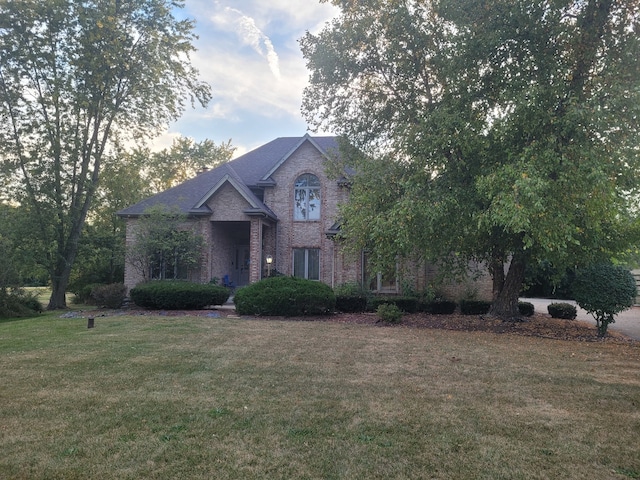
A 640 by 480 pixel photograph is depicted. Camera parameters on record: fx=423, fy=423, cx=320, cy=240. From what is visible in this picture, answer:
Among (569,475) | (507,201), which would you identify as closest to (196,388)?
(569,475)

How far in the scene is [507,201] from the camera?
845cm

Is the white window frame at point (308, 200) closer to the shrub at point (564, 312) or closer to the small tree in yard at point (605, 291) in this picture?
the shrub at point (564, 312)

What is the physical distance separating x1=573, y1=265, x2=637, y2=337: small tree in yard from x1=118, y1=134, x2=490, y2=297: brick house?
7155 millimetres

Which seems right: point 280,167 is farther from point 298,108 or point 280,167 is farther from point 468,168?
point 468,168

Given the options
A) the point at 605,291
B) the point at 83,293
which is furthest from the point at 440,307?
the point at 83,293

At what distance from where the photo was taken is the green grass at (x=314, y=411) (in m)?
3.69

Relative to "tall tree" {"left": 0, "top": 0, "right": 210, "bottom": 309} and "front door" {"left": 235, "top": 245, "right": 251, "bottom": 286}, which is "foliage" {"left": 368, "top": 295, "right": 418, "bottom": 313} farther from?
"tall tree" {"left": 0, "top": 0, "right": 210, "bottom": 309}

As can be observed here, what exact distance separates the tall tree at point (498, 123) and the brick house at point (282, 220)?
6.35 metres

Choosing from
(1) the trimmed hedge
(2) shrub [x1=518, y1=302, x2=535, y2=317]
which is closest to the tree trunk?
(2) shrub [x1=518, y1=302, x2=535, y2=317]

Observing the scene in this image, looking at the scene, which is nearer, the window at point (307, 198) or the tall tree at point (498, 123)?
the tall tree at point (498, 123)

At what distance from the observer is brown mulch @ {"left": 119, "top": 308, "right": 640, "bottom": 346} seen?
1164 centimetres

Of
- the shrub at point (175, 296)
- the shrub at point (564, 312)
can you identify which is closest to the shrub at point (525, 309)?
the shrub at point (564, 312)

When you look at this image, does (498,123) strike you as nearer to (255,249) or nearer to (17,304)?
(255,249)

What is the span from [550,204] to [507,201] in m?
1.21
